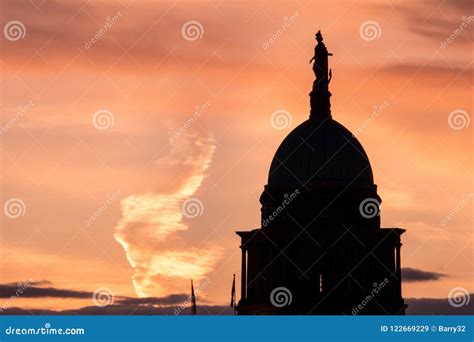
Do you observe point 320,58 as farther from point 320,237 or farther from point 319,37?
point 320,237

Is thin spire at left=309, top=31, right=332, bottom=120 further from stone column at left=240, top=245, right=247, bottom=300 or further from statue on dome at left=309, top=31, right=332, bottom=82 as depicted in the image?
stone column at left=240, top=245, right=247, bottom=300

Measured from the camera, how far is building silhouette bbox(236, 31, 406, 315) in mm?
146625

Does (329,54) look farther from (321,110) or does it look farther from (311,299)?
(311,299)

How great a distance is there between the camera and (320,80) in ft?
508

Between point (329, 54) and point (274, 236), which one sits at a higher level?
point (329, 54)

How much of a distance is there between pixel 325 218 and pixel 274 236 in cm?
374

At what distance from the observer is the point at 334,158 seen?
149750 mm

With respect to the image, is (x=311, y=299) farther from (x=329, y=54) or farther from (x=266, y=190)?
(x=329, y=54)

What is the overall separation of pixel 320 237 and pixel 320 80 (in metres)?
13.0

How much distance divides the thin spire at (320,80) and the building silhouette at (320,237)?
1548 mm

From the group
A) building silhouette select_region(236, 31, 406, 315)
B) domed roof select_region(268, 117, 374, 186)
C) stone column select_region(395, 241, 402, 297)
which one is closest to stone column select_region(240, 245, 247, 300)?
building silhouette select_region(236, 31, 406, 315)

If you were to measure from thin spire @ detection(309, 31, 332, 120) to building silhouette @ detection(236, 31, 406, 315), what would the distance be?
155cm

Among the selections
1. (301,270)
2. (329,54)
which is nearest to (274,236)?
(301,270)

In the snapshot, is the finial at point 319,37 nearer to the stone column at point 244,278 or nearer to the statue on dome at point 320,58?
the statue on dome at point 320,58
